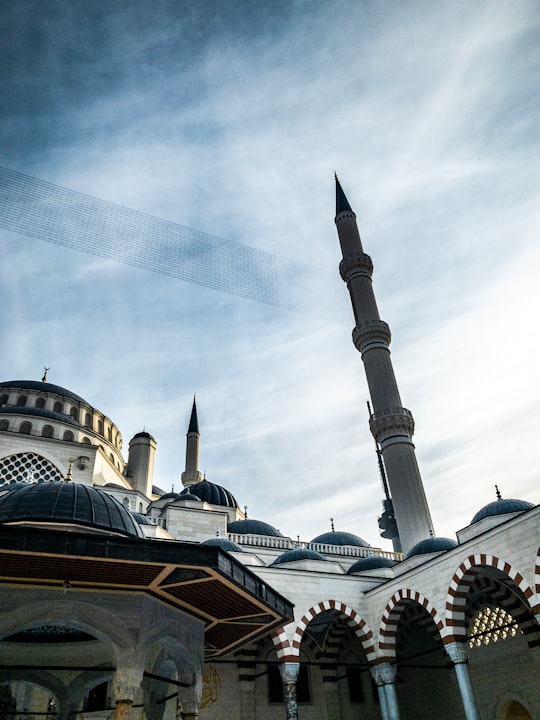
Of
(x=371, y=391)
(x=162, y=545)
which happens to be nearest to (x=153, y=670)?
(x=162, y=545)

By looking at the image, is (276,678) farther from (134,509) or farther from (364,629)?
(134,509)

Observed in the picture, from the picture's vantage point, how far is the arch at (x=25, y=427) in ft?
71.4

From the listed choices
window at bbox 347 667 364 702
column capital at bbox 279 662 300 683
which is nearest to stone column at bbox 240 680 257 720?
column capital at bbox 279 662 300 683

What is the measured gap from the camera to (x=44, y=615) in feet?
23.1

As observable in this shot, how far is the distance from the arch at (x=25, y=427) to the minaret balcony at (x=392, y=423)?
46.2ft

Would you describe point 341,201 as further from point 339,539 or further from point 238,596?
point 238,596

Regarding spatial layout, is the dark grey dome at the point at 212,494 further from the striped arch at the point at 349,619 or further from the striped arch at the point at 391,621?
the striped arch at the point at 391,621

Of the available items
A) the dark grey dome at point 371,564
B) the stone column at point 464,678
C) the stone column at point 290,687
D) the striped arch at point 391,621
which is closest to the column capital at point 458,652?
the stone column at point 464,678

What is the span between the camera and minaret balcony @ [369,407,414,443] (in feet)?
74.0

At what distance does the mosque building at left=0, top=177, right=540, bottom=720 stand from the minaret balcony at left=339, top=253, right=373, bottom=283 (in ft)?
0.23

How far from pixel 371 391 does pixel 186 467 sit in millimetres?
13201

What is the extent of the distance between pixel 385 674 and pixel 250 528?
8368 mm

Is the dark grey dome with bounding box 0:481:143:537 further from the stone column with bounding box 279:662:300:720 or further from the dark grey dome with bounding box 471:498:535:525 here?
the dark grey dome with bounding box 471:498:535:525

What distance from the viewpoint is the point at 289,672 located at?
13398mm
